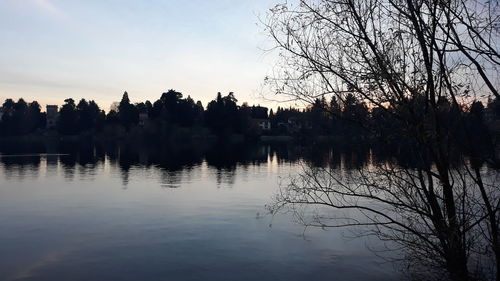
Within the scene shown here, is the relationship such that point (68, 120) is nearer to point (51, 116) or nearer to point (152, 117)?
point (152, 117)

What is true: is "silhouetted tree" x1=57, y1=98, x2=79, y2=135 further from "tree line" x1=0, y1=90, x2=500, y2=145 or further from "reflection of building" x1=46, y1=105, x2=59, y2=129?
"reflection of building" x1=46, y1=105, x2=59, y2=129

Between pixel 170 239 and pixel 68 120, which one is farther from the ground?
pixel 68 120

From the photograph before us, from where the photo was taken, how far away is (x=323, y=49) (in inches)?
320

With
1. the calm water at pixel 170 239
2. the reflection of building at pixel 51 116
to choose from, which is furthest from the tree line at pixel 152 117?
the calm water at pixel 170 239

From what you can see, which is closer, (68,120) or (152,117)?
(152,117)

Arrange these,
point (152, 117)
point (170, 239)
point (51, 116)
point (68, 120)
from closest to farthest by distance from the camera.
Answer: point (170, 239)
point (152, 117)
point (68, 120)
point (51, 116)

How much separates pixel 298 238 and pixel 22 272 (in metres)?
9.07

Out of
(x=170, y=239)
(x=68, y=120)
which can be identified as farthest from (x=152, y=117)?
(x=170, y=239)

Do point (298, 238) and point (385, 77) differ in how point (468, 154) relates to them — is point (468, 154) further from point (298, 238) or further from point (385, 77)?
point (298, 238)

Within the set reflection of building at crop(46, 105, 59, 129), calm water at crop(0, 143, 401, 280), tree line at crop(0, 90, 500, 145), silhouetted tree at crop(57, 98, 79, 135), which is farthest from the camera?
reflection of building at crop(46, 105, 59, 129)

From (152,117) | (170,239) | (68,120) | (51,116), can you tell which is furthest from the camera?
(51,116)

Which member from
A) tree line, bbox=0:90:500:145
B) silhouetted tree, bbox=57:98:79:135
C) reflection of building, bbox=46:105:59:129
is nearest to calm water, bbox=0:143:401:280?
tree line, bbox=0:90:500:145

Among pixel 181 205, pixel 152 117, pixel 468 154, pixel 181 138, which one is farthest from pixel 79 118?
pixel 468 154

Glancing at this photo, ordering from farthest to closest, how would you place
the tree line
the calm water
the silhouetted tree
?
the silhouetted tree
the tree line
the calm water
